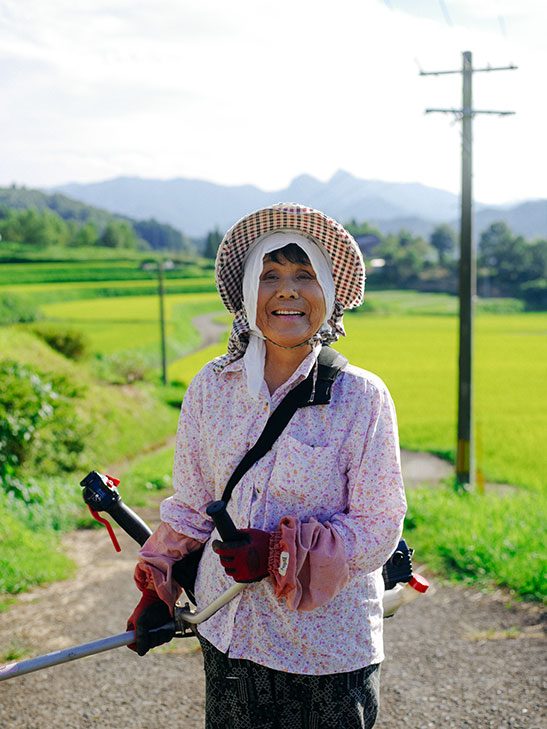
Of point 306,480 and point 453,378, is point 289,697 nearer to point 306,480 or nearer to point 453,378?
point 306,480

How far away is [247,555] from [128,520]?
0.50 m

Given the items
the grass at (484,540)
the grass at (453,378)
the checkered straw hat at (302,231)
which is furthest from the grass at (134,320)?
the checkered straw hat at (302,231)

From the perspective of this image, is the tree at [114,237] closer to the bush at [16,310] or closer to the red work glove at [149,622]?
the bush at [16,310]

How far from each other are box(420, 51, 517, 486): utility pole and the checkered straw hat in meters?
6.92

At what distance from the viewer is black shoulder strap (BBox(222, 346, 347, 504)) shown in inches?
67.1

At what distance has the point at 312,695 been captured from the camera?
1706mm

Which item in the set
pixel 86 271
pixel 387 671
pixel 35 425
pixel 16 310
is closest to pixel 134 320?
pixel 16 310

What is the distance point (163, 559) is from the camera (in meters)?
1.86

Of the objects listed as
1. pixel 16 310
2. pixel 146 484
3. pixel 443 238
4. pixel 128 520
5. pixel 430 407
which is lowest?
pixel 430 407

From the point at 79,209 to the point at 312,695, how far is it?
115 m

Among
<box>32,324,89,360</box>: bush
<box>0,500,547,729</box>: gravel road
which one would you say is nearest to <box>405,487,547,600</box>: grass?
<box>0,500,547,729</box>: gravel road

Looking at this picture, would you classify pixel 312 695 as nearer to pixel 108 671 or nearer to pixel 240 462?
pixel 240 462

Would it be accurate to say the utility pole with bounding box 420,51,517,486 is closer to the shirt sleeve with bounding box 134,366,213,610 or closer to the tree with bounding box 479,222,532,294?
the shirt sleeve with bounding box 134,366,213,610

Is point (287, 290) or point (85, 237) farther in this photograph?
point (85, 237)
